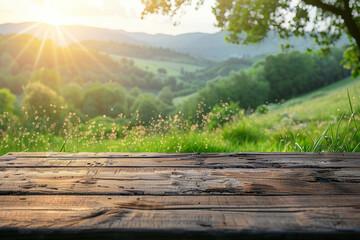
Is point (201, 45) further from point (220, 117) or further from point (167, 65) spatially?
point (220, 117)

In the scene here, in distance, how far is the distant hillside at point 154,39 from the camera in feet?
126

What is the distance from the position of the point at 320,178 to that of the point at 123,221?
1185 mm

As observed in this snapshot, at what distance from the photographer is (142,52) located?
7425 cm

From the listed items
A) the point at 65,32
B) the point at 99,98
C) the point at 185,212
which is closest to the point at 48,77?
the point at 99,98

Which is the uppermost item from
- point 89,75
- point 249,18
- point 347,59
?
point 249,18

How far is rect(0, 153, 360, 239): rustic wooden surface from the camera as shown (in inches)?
41.7

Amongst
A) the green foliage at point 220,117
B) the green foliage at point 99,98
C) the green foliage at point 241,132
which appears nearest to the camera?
the green foliage at point 220,117

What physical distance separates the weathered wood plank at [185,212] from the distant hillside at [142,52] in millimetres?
57301

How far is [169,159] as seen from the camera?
81.1 inches

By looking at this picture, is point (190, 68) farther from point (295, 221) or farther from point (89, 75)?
point (295, 221)

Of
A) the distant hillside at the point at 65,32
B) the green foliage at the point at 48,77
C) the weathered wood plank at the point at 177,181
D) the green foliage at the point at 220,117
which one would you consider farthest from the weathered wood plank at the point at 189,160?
the distant hillside at the point at 65,32

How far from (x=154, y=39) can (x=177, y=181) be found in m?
89.5

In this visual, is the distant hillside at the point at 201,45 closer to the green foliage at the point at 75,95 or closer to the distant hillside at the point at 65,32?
the distant hillside at the point at 65,32

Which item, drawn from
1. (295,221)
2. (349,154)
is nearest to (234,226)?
(295,221)
